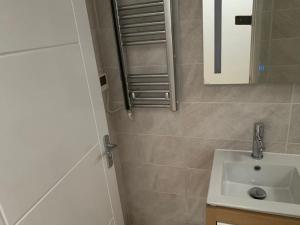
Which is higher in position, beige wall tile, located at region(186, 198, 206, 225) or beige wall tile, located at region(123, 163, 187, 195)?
beige wall tile, located at region(123, 163, 187, 195)

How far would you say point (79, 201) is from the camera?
0.84m

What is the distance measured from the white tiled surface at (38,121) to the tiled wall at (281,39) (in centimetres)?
88

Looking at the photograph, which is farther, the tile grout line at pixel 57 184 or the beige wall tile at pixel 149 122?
the beige wall tile at pixel 149 122

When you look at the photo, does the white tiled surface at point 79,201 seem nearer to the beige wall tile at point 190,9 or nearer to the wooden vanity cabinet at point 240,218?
the wooden vanity cabinet at point 240,218

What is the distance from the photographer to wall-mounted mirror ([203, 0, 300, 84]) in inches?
43.3

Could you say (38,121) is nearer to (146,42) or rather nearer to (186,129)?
(146,42)

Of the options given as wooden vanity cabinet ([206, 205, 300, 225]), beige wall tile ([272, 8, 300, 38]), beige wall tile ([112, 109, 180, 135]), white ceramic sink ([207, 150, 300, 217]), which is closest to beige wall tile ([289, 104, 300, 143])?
white ceramic sink ([207, 150, 300, 217])

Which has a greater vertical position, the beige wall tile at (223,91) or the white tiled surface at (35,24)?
the white tiled surface at (35,24)

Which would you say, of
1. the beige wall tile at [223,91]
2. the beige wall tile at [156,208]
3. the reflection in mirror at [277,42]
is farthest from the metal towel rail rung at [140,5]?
the beige wall tile at [156,208]

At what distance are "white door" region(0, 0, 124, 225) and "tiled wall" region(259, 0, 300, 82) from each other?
0.83 m

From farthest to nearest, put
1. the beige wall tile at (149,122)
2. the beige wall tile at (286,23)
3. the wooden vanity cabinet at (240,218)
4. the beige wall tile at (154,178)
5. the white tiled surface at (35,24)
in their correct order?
the beige wall tile at (154,178)
the beige wall tile at (149,122)
the beige wall tile at (286,23)
the wooden vanity cabinet at (240,218)
the white tiled surface at (35,24)

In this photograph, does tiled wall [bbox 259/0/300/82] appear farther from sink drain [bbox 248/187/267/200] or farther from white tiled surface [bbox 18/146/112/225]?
white tiled surface [bbox 18/146/112/225]

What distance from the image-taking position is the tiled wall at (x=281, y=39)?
1.08 m

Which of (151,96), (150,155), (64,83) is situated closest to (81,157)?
(64,83)
